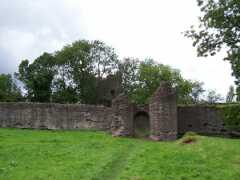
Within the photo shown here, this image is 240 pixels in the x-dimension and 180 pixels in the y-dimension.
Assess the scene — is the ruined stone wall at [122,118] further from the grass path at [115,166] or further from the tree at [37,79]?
the tree at [37,79]

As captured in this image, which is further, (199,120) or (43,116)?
(199,120)

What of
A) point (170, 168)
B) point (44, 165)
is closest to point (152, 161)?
point (170, 168)

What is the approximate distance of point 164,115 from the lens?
29594 millimetres

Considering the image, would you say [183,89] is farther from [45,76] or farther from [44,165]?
[44,165]

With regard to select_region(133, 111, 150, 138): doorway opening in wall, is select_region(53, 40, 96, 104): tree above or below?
above

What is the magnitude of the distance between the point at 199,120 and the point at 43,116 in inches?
505

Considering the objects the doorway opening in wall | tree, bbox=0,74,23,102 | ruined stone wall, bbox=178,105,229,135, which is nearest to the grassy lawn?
the doorway opening in wall

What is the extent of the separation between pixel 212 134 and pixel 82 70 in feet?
95.5

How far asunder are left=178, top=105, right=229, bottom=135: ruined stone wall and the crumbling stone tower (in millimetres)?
6359

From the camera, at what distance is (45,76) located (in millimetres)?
55469

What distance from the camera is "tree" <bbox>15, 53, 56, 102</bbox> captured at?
5441 cm

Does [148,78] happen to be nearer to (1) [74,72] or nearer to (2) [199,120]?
(1) [74,72]

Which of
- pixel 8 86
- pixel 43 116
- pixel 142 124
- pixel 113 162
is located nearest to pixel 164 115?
pixel 142 124

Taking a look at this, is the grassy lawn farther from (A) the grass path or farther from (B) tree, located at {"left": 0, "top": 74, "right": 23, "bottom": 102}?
(B) tree, located at {"left": 0, "top": 74, "right": 23, "bottom": 102}
